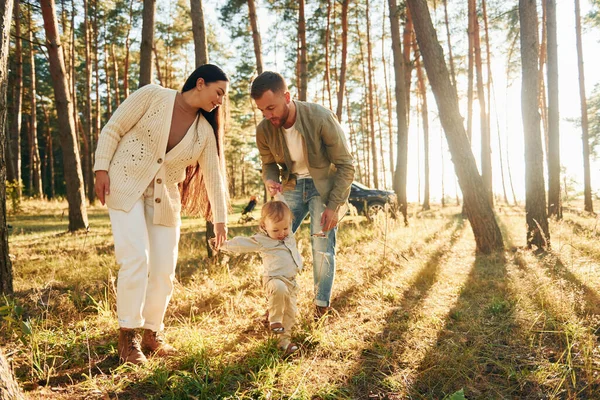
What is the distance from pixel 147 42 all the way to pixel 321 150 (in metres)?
5.11

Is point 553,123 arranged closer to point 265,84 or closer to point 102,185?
point 265,84

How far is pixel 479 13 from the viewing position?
15.7 metres

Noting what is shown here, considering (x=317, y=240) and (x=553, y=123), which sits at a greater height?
(x=553, y=123)

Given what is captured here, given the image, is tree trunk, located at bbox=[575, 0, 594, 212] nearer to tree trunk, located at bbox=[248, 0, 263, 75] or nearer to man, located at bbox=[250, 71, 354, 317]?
tree trunk, located at bbox=[248, 0, 263, 75]

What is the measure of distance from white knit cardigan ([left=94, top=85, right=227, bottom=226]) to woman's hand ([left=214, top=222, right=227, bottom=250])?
0.32 m

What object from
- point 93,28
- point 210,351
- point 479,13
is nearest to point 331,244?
point 210,351

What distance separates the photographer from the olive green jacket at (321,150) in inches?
141

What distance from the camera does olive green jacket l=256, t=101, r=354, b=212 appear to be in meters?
3.58

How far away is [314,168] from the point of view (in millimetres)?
3691

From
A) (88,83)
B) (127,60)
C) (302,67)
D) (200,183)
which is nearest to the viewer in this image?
(200,183)

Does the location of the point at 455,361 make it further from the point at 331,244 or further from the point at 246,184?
the point at 246,184

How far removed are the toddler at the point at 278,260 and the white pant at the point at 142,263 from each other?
46 cm

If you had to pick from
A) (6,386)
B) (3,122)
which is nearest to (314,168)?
(6,386)

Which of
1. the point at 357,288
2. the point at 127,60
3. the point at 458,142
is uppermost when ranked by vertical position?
the point at 127,60
